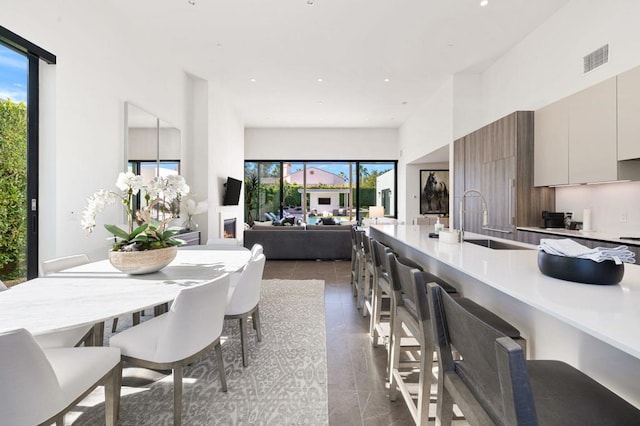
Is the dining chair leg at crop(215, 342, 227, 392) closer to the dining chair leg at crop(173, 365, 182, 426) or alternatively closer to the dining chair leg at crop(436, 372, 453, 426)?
the dining chair leg at crop(173, 365, 182, 426)

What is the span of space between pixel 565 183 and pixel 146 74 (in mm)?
5661

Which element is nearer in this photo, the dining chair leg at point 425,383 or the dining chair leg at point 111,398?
the dining chair leg at point 425,383

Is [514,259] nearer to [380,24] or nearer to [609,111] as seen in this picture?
[609,111]

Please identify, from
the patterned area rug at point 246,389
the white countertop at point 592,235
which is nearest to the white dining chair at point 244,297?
the patterned area rug at point 246,389

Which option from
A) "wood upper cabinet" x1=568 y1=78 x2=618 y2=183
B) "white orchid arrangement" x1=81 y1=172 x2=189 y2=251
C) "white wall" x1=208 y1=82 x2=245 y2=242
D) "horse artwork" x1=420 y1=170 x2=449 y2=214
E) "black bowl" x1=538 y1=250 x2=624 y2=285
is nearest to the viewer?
"black bowl" x1=538 y1=250 x2=624 y2=285

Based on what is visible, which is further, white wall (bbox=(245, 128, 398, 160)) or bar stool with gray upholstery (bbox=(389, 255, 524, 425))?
white wall (bbox=(245, 128, 398, 160))

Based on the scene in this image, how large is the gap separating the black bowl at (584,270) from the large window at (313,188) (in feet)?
28.7

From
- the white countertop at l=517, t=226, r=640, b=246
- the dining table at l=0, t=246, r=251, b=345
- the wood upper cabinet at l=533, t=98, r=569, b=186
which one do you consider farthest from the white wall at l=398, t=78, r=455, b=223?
the dining table at l=0, t=246, r=251, b=345

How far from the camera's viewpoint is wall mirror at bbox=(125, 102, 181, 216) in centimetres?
409

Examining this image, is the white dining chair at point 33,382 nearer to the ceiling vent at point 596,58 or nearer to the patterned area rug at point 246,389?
the patterned area rug at point 246,389

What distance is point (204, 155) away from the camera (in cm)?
591

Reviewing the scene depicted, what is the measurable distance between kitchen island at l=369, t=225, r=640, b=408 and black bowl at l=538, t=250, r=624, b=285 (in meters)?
0.03

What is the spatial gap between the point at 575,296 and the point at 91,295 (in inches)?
83.7

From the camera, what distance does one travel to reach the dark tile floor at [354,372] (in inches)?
71.5
